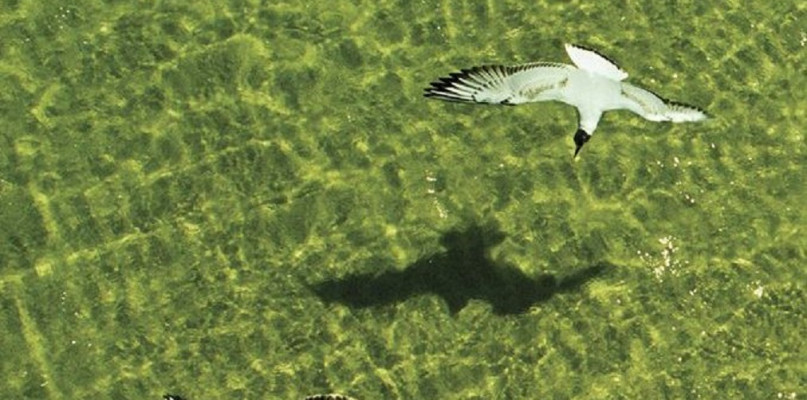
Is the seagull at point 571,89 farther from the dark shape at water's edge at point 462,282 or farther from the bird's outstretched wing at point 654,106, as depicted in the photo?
the dark shape at water's edge at point 462,282

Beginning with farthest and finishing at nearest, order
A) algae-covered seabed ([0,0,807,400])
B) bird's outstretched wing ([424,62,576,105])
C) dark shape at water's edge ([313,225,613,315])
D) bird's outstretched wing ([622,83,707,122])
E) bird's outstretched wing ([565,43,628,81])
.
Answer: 1. dark shape at water's edge ([313,225,613,315])
2. algae-covered seabed ([0,0,807,400])
3. bird's outstretched wing ([565,43,628,81])
4. bird's outstretched wing ([622,83,707,122])
5. bird's outstretched wing ([424,62,576,105])

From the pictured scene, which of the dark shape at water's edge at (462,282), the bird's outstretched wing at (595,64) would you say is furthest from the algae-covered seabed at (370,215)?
the bird's outstretched wing at (595,64)

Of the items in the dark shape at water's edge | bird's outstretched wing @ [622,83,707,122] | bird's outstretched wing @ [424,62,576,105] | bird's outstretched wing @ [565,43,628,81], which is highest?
bird's outstretched wing @ [424,62,576,105]

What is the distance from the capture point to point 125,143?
1218 cm

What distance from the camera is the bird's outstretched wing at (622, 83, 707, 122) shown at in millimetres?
10112

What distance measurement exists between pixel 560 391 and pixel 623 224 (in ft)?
7.46

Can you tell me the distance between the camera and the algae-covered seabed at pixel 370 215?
11562 mm

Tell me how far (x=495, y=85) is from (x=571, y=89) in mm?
1364

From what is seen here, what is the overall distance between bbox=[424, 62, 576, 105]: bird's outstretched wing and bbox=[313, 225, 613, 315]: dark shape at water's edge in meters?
2.86

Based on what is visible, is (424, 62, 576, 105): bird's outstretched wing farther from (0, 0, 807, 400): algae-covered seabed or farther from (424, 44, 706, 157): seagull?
(0, 0, 807, 400): algae-covered seabed

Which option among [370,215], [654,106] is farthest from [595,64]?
[370,215]

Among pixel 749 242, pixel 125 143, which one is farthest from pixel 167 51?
pixel 749 242

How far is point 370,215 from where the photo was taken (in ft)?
40.6

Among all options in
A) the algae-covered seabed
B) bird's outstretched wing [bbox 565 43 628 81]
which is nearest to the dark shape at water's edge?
the algae-covered seabed
